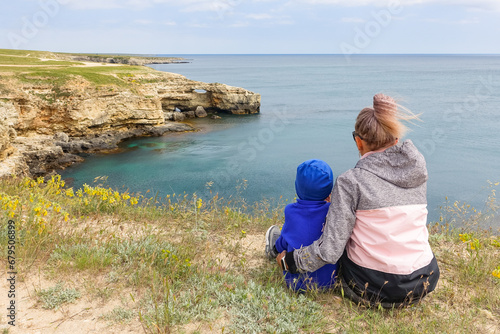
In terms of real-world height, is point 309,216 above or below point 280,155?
above

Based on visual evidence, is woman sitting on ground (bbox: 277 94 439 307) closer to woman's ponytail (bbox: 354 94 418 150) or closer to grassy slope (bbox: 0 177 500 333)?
woman's ponytail (bbox: 354 94 418 150)

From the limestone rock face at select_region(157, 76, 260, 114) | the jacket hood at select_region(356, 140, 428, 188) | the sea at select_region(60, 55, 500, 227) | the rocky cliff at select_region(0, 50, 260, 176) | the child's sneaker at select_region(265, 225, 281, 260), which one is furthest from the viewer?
the limestone rock face at select_region(157, 76, 260, 114)

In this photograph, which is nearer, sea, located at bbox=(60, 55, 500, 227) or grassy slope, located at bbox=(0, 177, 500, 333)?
grassy slope, located at bbox=(0, 177, 500, 333)

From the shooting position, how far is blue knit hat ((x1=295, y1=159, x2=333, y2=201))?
10.2 feet

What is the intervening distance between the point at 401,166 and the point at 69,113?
26.3 meters

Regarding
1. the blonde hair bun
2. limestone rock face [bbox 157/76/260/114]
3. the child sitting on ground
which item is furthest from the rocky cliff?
the blonde hair bun

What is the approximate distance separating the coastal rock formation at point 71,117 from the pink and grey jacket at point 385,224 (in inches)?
748

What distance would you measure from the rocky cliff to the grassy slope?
1588 centimetres

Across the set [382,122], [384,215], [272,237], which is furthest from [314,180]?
[272,237]

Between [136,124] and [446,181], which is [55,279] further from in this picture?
[136,124]

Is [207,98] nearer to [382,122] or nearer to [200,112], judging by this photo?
[200,112]

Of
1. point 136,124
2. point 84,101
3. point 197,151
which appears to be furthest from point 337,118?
point 84,101

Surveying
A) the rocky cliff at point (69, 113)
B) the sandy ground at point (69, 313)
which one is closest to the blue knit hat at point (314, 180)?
the sandy ground at point (69, 313)

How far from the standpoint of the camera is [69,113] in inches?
968
